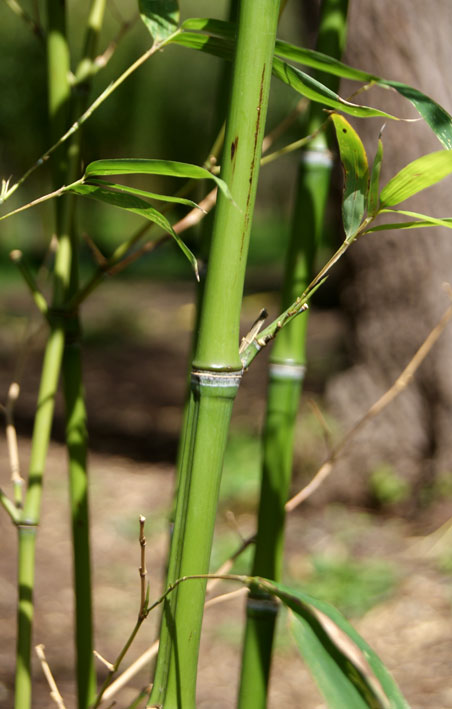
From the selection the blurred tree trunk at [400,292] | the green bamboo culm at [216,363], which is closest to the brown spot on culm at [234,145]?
the green bamboo culm at [216,363]

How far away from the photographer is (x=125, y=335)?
4695 mm

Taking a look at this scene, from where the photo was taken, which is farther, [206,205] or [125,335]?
[125,335]

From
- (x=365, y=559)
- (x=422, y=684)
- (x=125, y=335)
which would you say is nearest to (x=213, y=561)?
(x=365, y=559)

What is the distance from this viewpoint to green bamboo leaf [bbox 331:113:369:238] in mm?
304

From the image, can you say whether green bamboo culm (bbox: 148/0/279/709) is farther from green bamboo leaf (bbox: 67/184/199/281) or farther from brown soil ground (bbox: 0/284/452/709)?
brown soil ground (bbox: 0/284/452/709)

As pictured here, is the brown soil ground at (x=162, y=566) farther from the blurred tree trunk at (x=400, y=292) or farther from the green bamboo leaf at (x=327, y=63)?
the green bamboo leaf at (x=327, y=63)

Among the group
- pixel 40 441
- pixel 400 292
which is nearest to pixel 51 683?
pixel 40 441

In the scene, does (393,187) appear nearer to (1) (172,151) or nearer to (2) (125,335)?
(2) (125,335)

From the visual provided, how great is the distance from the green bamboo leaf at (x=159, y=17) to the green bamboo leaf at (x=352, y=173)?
11 cm

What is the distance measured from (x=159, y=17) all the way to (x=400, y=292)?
145 cm

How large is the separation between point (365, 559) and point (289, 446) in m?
1.32

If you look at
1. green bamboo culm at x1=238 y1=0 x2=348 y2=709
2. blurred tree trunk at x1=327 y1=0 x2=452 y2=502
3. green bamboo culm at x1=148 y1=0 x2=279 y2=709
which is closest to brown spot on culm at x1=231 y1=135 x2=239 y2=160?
green bamboo culm at x1=148 y1=0 x2=279 y2=709

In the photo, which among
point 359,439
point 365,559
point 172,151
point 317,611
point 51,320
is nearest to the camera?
point 317,611

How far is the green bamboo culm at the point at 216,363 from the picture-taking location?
12.0 inches
